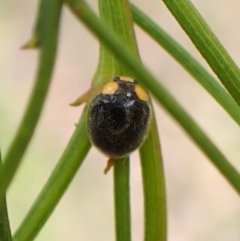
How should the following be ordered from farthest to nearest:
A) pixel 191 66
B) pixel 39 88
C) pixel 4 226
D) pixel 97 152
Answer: pixel 97 152 → pixel 191 66 → pixel 4 226 → pixel 39 88

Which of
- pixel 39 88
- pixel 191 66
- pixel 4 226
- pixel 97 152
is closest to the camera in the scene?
pixel 39 88

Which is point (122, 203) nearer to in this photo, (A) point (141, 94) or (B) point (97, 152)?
(A) point (141, 94)

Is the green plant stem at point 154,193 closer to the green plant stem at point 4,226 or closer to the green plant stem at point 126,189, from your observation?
the green plant stem at point 126,189

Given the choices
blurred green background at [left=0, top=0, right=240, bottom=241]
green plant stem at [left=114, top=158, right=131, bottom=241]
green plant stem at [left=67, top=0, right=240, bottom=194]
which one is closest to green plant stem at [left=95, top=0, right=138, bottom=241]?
green plant stem at [left=114, top=158, right=131, bottom=241]

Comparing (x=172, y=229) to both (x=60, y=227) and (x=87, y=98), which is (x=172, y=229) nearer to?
(x=60, y=227)

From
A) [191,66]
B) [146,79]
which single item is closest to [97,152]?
[191,66]

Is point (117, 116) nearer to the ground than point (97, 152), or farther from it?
farther from it

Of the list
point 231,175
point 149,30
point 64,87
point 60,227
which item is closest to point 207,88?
point 149,30
